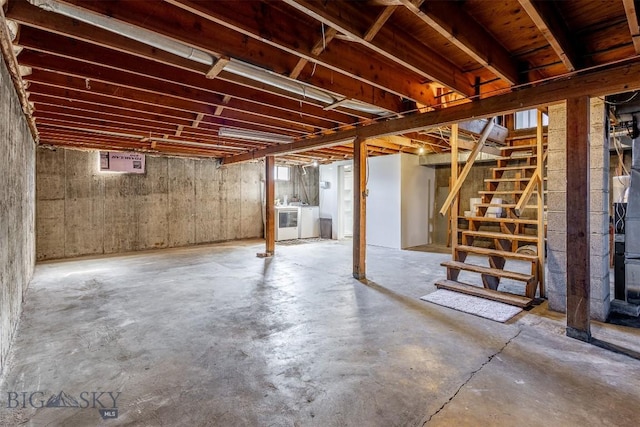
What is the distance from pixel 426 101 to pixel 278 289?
9.32ft

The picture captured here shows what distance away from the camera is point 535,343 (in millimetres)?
2512

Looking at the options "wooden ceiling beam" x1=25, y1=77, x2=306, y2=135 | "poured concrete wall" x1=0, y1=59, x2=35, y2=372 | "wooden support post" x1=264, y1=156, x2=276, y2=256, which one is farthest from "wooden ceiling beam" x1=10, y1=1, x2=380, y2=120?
"wooden support post" x1=264, y1=156, x2=276, y2=256

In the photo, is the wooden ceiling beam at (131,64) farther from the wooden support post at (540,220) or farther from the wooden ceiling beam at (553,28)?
the wooden support post at (540,220)

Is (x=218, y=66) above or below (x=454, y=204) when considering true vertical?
above

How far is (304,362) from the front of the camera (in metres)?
Answer: 2.23

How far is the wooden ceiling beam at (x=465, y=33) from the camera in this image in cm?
176

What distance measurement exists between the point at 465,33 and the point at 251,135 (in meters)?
3.44

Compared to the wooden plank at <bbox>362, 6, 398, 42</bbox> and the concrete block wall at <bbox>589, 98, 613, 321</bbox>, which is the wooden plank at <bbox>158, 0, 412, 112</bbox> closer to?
the wooden plank at <bbox>362, 6, 398, 42</bbox>

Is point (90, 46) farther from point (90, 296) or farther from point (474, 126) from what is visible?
point (474, 126)

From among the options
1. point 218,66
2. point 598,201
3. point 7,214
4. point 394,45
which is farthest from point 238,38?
point 598,201

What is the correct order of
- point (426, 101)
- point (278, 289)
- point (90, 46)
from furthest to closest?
1. point (278, 289)
2. point (426, 101)
3. point (90, 46)

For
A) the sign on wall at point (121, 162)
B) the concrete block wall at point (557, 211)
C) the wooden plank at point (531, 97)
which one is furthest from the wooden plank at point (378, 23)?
the sign on wall at point (121, 162)

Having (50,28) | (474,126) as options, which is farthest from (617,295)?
(50,28)

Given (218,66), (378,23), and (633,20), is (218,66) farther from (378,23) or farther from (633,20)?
(633,20)
